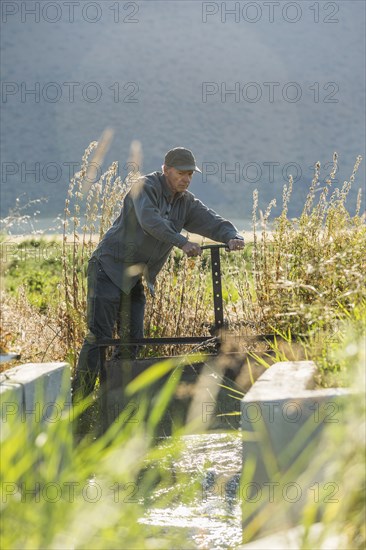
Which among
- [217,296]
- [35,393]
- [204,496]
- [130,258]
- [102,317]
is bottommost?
[204,496]

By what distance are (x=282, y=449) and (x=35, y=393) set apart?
0.96 metres

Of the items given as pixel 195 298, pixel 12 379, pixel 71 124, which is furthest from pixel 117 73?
pixel 12 379

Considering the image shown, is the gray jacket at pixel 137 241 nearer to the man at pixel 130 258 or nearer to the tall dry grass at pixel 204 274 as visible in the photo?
the man at pixel 130 258

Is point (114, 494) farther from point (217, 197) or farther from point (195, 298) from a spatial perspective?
point (217, 197)

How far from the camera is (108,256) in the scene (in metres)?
5.59

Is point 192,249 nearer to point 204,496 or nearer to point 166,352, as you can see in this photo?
point 166,352

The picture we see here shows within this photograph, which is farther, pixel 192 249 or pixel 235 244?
pixel 235 244

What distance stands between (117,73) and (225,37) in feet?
12.0

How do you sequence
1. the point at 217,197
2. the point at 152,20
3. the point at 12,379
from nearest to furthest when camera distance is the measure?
the point at 12,379 → the point at 217,197 → the point at 152,20

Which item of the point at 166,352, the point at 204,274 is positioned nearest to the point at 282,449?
the point at 166,352

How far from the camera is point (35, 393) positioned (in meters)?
3.46

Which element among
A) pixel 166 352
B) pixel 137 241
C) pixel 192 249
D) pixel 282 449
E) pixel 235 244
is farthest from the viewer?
pixel 166 352

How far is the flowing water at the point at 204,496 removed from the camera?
3531 mm

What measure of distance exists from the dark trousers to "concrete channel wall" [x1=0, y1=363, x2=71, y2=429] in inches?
68.5
